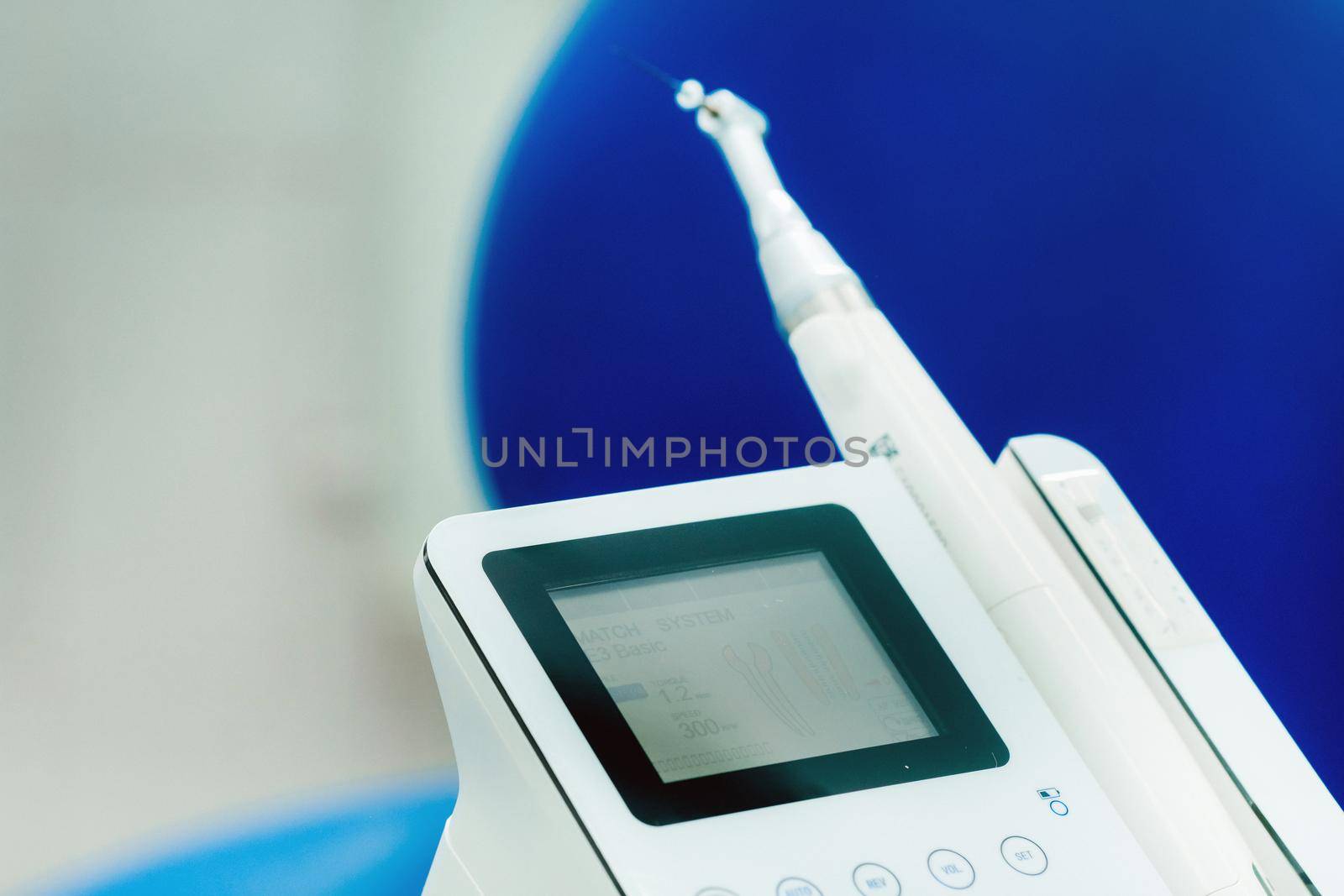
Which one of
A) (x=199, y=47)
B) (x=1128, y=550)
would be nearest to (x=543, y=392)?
(x=199, y=47)

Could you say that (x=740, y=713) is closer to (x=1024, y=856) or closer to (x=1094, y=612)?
(x=1024, y=856)

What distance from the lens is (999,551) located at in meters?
0.65

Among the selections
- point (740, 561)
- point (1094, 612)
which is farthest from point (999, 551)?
point (740, 561)

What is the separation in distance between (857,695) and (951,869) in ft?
0.30

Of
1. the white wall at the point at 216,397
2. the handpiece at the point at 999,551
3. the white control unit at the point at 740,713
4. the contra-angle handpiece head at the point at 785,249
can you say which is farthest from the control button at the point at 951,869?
the white wall at the point at 216,397

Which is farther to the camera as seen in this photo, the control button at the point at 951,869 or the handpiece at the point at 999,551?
the handpiece at the point at 999,551

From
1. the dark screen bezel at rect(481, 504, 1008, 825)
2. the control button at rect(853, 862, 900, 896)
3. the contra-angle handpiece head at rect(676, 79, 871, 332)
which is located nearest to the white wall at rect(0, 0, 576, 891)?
the contra-angle handpiece head at rect(676, 79, 871, 332)

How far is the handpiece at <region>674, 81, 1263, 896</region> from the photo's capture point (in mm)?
576

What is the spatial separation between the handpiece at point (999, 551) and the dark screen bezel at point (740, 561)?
0.08 meters

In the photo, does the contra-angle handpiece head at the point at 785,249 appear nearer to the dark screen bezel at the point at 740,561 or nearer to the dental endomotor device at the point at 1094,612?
the dental endomotor device at the point at 1094,612

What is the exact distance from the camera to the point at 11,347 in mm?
772

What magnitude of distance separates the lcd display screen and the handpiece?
4.2 inches

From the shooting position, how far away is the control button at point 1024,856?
48 cm

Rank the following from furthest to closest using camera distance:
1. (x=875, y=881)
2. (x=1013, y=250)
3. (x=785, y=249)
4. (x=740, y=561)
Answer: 1. (x=1013, y=250)
2. (x=785, y=249)
3. (x=740, y=561)
4. (x=875, y=881)
